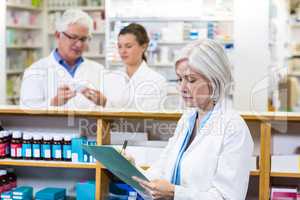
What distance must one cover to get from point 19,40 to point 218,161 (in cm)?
549

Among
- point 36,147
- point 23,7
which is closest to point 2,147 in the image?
point 36,147

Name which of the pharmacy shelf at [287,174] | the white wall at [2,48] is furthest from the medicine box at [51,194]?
the white wall at [2,48]

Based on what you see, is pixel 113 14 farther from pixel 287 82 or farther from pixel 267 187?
pixel 267 187

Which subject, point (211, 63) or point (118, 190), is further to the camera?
point (118, 190)

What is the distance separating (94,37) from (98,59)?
31 centimetres

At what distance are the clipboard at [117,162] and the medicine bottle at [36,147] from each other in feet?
2.47

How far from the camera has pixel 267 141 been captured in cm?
237

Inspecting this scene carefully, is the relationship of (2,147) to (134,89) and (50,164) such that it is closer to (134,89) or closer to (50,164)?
(50,164)

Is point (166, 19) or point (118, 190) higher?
point (166, 19)

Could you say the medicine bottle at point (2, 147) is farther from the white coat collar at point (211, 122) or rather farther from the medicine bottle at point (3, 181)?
the white coat collar at point (211, 122)

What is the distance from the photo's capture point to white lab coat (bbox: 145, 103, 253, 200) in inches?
71.5

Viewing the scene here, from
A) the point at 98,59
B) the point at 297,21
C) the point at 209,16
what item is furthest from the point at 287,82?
the point at 98,59

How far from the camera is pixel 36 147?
2.67m

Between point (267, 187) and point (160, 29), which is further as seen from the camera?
point (160, 29)
